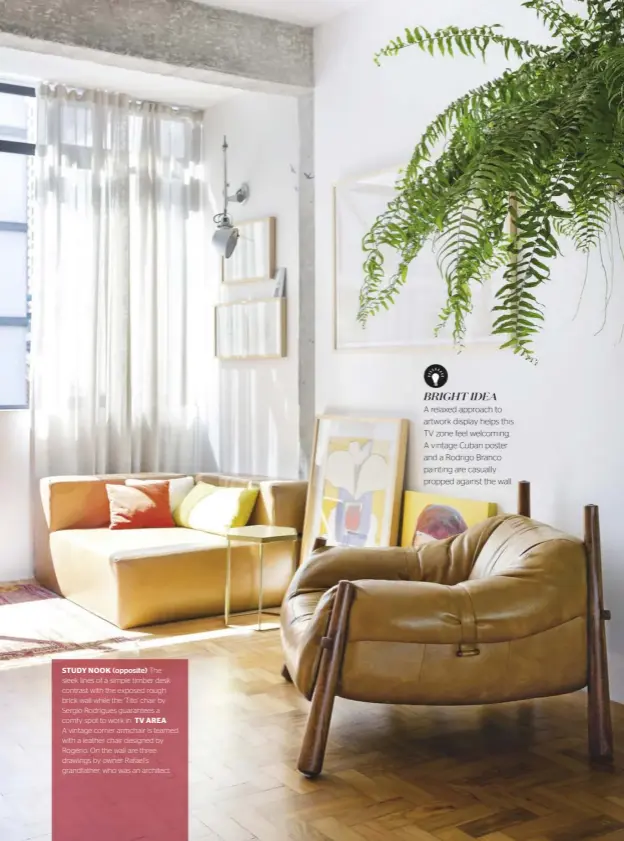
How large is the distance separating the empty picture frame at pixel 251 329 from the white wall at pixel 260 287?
0.06 metres

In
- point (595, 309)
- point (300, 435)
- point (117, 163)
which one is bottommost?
point (300, 435)

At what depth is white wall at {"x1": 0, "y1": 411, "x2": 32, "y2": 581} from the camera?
19.9ft

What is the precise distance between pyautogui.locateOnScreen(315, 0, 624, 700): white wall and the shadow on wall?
0.57 m

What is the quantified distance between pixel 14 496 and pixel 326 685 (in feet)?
11.8

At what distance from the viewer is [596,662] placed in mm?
3232

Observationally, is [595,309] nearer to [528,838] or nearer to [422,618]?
[422,618]

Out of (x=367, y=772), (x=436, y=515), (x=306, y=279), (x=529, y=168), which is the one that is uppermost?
(x=306, y=279)

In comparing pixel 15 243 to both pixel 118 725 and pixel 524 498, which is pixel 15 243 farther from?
pixel 118 725

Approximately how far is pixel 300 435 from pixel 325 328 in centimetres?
61

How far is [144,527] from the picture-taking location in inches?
227

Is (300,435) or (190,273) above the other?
(190,273)

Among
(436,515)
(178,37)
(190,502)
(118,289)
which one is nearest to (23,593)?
(190,502)

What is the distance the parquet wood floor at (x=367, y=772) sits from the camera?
2.69 metres

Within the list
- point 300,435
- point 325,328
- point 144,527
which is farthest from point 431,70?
point 144,527
